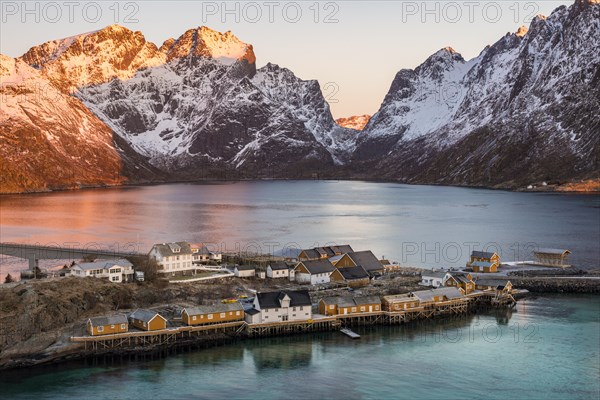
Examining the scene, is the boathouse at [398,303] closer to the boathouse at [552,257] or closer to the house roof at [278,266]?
the house roof at [278,266]

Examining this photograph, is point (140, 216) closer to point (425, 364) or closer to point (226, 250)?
point (226, 250)

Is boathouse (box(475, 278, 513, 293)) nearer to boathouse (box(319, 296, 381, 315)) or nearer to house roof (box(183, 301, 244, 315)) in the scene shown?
boathouse (box(319, 296, 381, 315))

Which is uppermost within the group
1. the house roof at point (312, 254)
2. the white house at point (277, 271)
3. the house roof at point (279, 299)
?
the house roof at point (312, 254)

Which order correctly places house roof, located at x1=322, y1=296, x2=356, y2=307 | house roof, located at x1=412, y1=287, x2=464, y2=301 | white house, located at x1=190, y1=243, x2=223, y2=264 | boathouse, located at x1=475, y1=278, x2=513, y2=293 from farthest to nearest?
white house, located at x1=190, y1=243, x2=223, y2=264
boathouse, located at x1=475, y1=278, x2=513, y2=293
house roof, located at x1=412, y1=287, x2=464, y2=301
house roof, located at x1=322, y1=296, x2=356, y2=307

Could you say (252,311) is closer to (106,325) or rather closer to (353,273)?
(106,325)

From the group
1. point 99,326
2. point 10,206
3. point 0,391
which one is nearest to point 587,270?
point 99,326

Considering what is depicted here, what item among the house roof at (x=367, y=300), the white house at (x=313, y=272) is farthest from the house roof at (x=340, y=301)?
the white house at (x=313, y=272)

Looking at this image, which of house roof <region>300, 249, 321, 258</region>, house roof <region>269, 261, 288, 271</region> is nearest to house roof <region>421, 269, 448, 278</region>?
house roof <region>300, 249, 321, 258</region>
